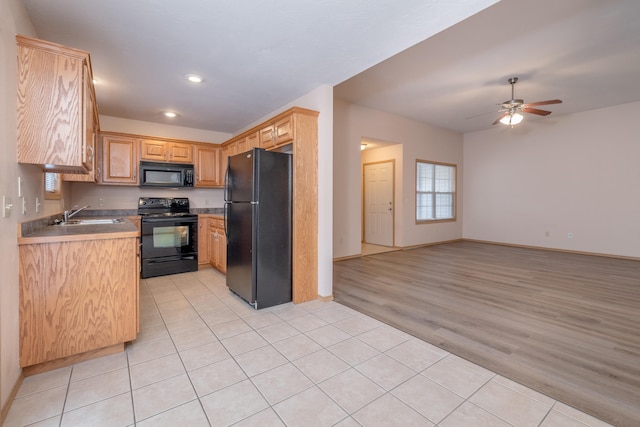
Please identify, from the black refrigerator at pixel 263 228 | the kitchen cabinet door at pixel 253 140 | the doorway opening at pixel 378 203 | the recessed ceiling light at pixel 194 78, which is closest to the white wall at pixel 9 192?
the recessed ceiling light at pixel 194 78

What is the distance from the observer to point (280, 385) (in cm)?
176

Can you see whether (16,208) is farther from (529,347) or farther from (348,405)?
(529,347)

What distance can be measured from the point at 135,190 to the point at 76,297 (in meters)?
3.32

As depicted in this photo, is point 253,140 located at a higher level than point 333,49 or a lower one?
lower

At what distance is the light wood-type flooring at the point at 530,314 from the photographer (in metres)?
1.80

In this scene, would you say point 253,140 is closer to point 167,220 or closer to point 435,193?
point 167,220

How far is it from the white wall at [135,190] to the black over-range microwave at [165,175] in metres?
0.35

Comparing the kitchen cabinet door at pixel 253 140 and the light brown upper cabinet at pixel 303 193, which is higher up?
the kitchen cabinet door at pixel 253 140

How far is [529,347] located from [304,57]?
3136 millimetres

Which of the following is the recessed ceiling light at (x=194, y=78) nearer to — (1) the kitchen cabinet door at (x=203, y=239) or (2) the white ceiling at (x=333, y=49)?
(2) the white ceiling at (x=333, y=49)

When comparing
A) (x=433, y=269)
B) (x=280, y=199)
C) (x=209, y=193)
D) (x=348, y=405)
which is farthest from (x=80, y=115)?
(x=433, y=269)

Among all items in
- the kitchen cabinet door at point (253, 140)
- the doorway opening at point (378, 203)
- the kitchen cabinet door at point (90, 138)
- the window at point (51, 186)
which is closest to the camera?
the kitchen cabinet door at point (90, 138)

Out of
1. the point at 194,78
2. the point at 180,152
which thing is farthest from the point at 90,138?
the point at 180,152

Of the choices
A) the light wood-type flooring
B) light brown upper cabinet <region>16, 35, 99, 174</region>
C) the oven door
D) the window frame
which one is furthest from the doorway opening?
light brown upper cabinet <region>16, 35, 99, 174</region>
